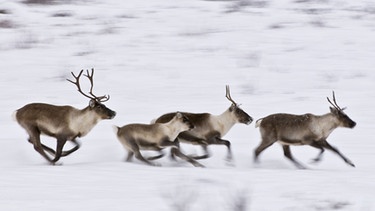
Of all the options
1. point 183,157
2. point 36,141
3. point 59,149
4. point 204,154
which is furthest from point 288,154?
point 36,141

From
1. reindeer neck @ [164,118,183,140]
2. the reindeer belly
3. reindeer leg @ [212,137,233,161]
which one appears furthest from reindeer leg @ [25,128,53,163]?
the reindeer belly

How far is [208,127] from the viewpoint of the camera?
11.1 metres

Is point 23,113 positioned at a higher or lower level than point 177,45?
higher

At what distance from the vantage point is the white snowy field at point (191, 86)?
28.2 ft

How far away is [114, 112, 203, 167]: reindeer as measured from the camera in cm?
1046

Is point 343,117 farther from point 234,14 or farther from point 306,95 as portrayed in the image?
point 234,14

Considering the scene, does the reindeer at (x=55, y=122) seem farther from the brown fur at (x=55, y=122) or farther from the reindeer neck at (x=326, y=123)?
the reindeer neck at (x=326, y=123)

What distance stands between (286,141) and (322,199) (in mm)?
2596

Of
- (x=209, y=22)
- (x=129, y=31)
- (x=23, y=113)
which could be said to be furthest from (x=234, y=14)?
(x=23, y=113)

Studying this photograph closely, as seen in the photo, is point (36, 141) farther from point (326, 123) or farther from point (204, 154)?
point (326, 123)

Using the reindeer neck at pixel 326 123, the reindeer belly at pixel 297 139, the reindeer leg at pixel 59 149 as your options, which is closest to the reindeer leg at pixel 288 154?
the reindeer belly at pixel 297 139

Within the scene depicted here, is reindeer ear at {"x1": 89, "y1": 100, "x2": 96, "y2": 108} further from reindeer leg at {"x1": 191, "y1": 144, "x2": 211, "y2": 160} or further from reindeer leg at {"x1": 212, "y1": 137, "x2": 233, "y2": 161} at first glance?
reindeer leg at {"x1": 212, "y1": 137, "x2": 233, "y2": 161}

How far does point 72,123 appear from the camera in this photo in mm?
10391

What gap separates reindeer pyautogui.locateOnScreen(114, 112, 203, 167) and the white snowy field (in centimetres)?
29
